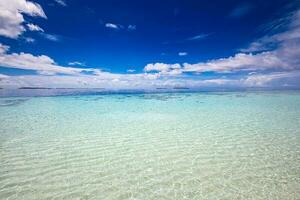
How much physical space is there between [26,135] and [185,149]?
9.06 metres

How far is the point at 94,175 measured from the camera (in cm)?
577

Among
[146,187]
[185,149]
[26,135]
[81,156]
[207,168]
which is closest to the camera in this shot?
[146,187]

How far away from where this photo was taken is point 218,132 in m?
10.7

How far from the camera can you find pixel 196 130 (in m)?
11.4

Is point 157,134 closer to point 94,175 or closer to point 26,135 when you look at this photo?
point 94,175

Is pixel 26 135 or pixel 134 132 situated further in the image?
pixel 134 132

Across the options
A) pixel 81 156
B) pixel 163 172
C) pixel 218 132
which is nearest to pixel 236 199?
pixel 163 172

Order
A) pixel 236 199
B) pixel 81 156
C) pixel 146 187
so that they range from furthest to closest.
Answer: pixel 81 156 < pixel 146 187 < pixel 236 199

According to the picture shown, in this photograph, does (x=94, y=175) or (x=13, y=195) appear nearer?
(x=13, y=195)

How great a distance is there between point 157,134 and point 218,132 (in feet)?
12.5

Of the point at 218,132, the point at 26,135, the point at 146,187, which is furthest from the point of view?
the point at 218,132

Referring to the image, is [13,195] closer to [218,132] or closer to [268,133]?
[218,132]

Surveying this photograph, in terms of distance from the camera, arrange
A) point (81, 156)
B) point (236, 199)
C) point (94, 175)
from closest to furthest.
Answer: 1. point (236, 199)
2. point (94, 175)
3. point (81, 156)

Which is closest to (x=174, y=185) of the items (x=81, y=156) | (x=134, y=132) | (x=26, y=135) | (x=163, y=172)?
(x=163, y=172)
